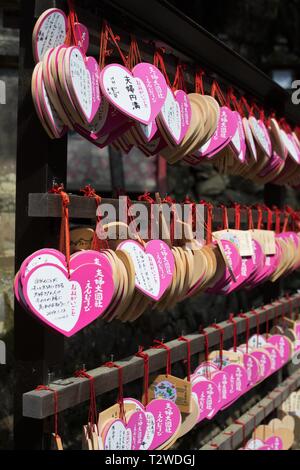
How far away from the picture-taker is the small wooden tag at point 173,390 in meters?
2.09

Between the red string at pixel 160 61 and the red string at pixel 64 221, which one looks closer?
the red string at pixel 64 221

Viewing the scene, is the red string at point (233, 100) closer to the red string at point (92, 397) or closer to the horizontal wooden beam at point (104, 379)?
the horizontal wooden beam at point (104, 379)

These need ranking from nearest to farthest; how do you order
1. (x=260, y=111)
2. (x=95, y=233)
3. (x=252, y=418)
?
(x=95, y=233) < (x=260, y=111) < (x=252, y=418)

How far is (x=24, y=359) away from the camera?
1.62 metres

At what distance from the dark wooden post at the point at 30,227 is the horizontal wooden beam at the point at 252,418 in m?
1.18

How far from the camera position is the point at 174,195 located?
543 cm

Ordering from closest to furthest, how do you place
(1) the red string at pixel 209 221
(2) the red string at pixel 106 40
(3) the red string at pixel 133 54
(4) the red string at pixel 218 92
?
(2) the red string at pixel 106 40, (3) the red string at pixel 133 54, (1) the red string at pixel 209 221, (4) the red string at pixel 218 92

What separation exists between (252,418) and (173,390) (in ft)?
3.47

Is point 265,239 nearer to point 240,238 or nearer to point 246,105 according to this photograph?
point 240,238

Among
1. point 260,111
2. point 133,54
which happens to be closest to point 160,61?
point 133,54

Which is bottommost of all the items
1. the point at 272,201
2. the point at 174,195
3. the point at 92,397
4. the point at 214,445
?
the point at 214,445
